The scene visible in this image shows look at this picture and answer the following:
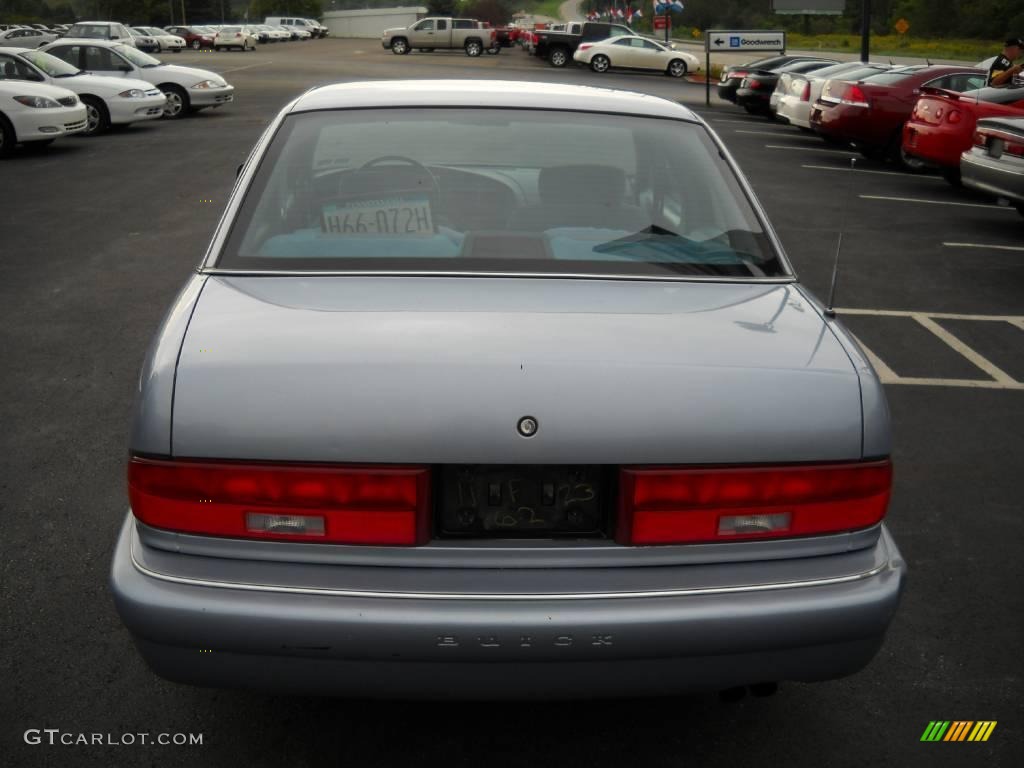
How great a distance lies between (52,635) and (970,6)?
4275 inches

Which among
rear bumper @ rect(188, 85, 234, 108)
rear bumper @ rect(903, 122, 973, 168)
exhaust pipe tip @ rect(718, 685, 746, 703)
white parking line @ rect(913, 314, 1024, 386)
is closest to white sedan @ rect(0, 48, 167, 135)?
rear bumper @ rect(188, 85, 234, 108)

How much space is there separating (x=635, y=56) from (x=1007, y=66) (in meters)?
26.0

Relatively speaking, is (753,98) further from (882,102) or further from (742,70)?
(882,102)

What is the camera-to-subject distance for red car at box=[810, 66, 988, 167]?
17359 mm

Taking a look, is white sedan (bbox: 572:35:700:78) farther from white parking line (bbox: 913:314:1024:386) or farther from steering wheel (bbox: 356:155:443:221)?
steering wheel (bbox: 356:155:443:221)

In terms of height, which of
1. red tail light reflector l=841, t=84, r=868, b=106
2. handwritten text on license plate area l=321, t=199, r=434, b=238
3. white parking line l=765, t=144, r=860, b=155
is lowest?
white parking line l=765, t=144, r=860, b=155

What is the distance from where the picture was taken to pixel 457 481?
2.43 meters

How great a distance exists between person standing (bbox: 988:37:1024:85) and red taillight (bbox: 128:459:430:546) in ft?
54.8

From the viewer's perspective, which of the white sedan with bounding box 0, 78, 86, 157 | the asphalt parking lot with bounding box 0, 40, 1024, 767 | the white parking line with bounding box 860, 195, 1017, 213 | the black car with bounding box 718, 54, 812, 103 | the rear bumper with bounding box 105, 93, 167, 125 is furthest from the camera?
the black car with bounding box 718, 54, 812, 103

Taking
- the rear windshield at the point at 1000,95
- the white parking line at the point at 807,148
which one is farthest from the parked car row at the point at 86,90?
the rear windshield at the point at 1000,95

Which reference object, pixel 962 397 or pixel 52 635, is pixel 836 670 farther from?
pixel 962 397

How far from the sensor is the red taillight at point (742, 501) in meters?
2.42

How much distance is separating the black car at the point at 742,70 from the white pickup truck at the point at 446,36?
88.6 ft

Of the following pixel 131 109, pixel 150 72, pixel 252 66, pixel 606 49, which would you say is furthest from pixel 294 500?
pixel 252 66
